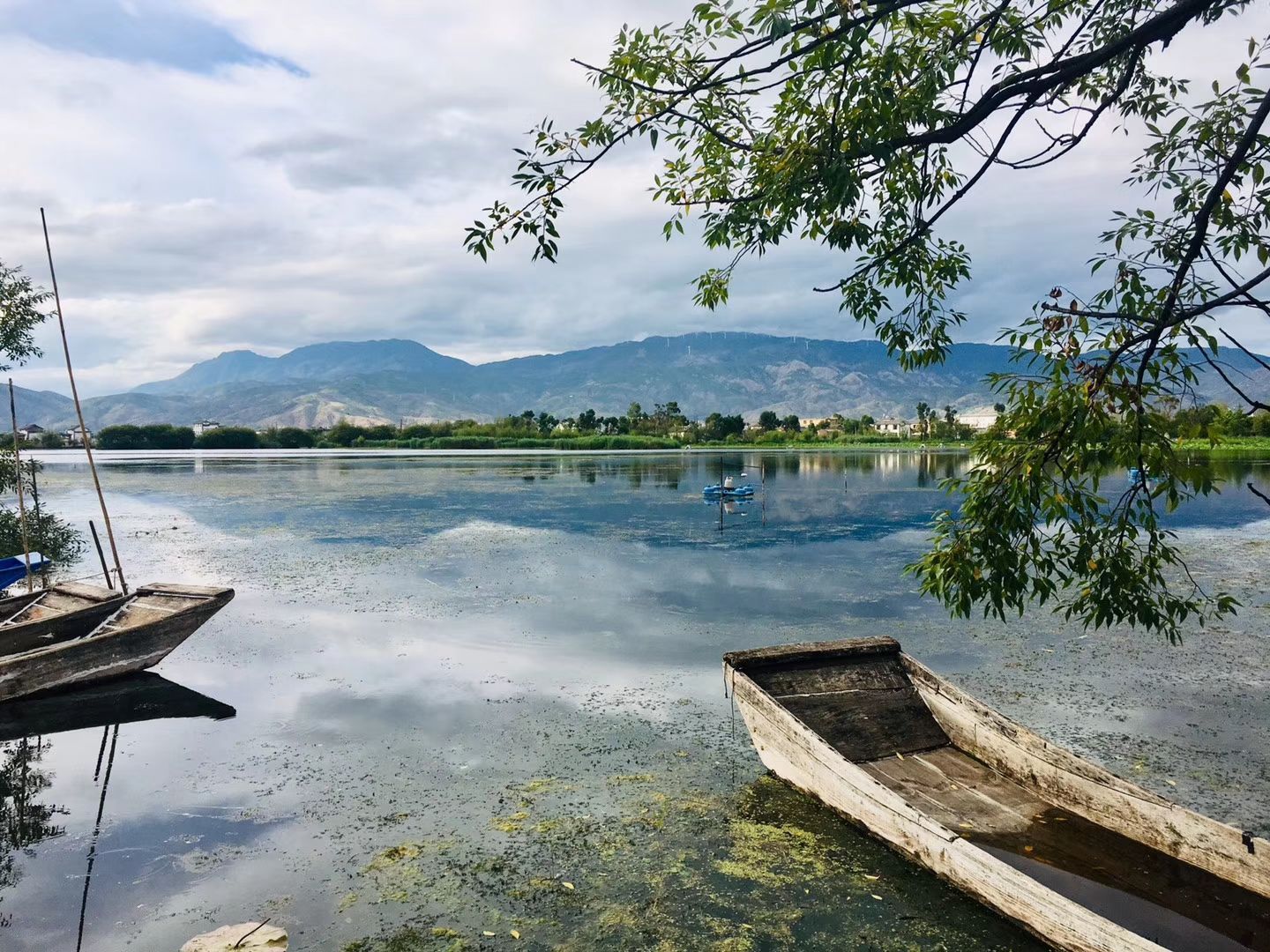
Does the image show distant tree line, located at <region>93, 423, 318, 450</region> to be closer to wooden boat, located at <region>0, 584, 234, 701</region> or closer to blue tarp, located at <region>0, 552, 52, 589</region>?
blue tarp, located at <region>0, 552, 52, 589</region>

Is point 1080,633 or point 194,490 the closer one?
point 1080,633

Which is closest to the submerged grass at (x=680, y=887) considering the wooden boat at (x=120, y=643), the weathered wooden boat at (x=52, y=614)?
the wooden boat at (x=120, y=643)

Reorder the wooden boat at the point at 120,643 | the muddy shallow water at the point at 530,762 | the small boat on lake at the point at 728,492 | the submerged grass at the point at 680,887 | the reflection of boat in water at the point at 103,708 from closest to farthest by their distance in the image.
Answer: the submerged grass at the point at 680,887 → the muddy shallow water at the point at 530,762 → the reflection of boat in water at the point at 103,708 → the wooden boat at the point at 120,643 → the small boat on lake at the point at 728,492

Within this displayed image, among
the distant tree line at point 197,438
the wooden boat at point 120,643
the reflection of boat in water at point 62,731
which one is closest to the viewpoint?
the reflection of boat in water at point 62,731

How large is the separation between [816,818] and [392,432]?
464 ft

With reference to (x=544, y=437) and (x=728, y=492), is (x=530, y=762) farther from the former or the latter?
(x=544, y=437)

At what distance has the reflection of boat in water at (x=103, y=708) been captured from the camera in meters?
10.6

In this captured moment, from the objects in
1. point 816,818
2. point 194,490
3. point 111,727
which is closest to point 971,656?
point 816,818

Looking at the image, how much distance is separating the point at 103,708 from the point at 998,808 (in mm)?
11443

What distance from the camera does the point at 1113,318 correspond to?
13.7 ft

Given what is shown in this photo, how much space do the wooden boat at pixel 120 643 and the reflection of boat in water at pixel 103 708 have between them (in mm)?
212

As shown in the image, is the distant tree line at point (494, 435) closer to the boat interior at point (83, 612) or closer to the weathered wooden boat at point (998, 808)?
the boat interior at point (83, 612)

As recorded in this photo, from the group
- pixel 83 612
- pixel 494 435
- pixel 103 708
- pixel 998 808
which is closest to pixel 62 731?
pixel 103 708

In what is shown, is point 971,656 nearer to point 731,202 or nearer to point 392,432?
point 731,202
